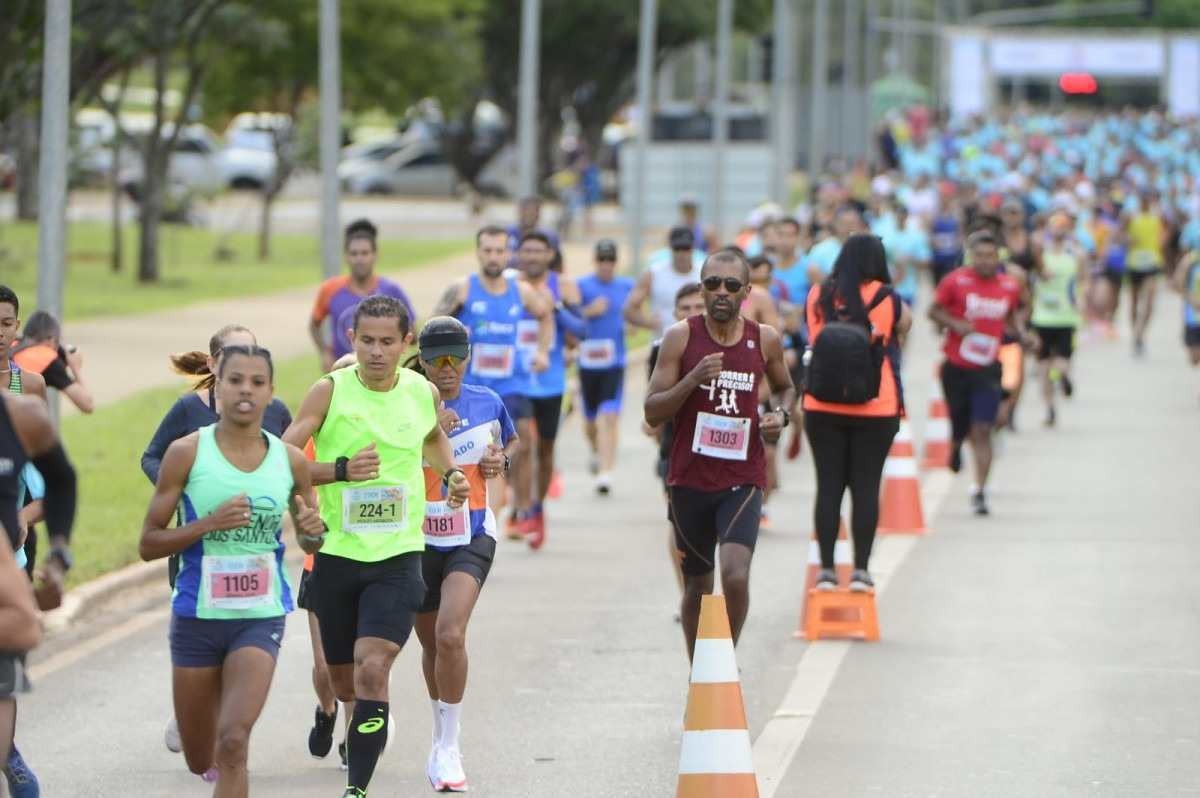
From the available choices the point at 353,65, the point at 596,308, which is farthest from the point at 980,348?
the point at 353,65

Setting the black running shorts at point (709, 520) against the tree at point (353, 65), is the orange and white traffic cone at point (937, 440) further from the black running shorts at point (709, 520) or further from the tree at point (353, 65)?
the tree at point (353, 65)

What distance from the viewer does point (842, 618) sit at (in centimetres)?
1175

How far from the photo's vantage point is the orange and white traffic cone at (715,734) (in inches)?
305

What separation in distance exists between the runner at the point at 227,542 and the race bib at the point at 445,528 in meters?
1.35

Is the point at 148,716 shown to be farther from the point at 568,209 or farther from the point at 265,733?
the point at 568,209

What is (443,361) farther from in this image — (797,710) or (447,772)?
(797,710)

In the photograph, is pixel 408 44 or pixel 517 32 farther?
pixel 517 32

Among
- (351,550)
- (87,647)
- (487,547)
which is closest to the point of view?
(351,550)

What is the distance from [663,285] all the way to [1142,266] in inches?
637

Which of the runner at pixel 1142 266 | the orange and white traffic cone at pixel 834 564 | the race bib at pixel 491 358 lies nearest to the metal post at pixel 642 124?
the runner at pixel 1142 266

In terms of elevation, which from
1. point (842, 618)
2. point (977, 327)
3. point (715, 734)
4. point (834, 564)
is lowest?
point (842, 618)

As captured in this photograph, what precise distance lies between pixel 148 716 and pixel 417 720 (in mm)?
1112

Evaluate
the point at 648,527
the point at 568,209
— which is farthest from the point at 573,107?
the point at 648,527

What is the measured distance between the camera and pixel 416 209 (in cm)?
6225
